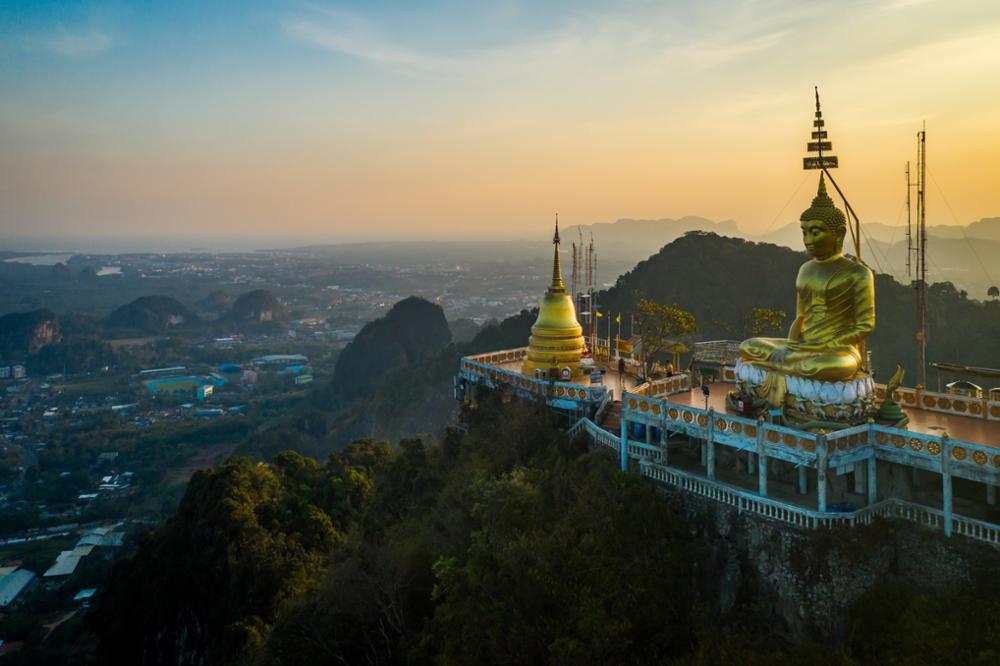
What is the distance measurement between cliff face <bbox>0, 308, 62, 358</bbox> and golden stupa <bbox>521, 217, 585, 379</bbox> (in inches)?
5109

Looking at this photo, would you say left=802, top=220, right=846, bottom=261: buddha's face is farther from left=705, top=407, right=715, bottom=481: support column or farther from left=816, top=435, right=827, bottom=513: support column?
left=816, top=435, right=827, bottom=513: support column

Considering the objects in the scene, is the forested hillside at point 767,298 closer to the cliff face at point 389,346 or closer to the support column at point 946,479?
the support column at point 946,479

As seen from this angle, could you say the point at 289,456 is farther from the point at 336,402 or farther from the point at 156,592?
the point at 336,402

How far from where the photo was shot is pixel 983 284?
93062 millimetres

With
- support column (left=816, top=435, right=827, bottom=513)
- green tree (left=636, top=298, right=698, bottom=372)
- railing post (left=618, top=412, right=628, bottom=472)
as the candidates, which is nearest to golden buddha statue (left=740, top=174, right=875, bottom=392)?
support column (left=816, top=435, right=827, bottom=513)

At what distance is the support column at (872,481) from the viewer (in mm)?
14930

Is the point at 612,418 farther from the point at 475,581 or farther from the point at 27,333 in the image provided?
the point at 27,333

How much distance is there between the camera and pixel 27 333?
438ft

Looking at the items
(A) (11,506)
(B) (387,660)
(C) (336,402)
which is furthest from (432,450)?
(C) (336,402)

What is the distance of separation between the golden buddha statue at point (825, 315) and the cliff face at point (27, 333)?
13987 cm

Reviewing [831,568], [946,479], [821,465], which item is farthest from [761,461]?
[946,479]

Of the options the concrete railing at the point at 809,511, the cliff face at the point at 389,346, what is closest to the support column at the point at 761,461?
the concrete railing at the point at 809,511

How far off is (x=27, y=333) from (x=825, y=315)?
14684 cm

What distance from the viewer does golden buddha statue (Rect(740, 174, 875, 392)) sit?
16.2m
